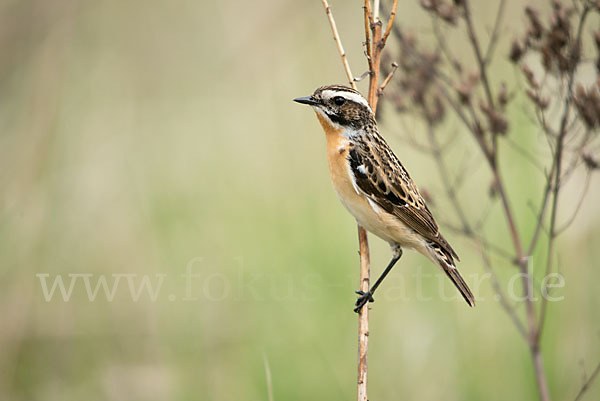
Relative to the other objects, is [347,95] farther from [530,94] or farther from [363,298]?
[363,298]

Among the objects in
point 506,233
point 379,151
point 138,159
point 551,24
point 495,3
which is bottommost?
point 506,233

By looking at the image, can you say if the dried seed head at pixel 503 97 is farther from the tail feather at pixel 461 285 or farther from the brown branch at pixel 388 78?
the tail feather at pixel 461 285

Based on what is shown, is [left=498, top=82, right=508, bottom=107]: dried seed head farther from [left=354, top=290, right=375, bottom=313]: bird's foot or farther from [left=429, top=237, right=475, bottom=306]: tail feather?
[left=354, top=290, right=375, bottom=313]: bird's foot

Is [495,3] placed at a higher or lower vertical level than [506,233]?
higher

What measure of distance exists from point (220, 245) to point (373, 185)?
2.39 meters

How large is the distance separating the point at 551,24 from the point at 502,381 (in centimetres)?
267

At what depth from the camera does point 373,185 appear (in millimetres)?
4531

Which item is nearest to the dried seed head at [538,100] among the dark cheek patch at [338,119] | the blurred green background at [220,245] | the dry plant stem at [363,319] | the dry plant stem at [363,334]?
the blurred green background at [220,245]

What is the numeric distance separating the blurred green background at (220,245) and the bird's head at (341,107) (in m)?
0.62

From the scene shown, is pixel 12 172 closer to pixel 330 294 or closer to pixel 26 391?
pixel 26 391

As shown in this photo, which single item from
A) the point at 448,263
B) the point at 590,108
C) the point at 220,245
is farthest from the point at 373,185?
the point at 220,245

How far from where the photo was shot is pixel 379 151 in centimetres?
463

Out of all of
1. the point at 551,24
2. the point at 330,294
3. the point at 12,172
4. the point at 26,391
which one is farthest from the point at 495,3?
the point at 26,391

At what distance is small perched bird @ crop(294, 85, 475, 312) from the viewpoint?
448 centimetres
